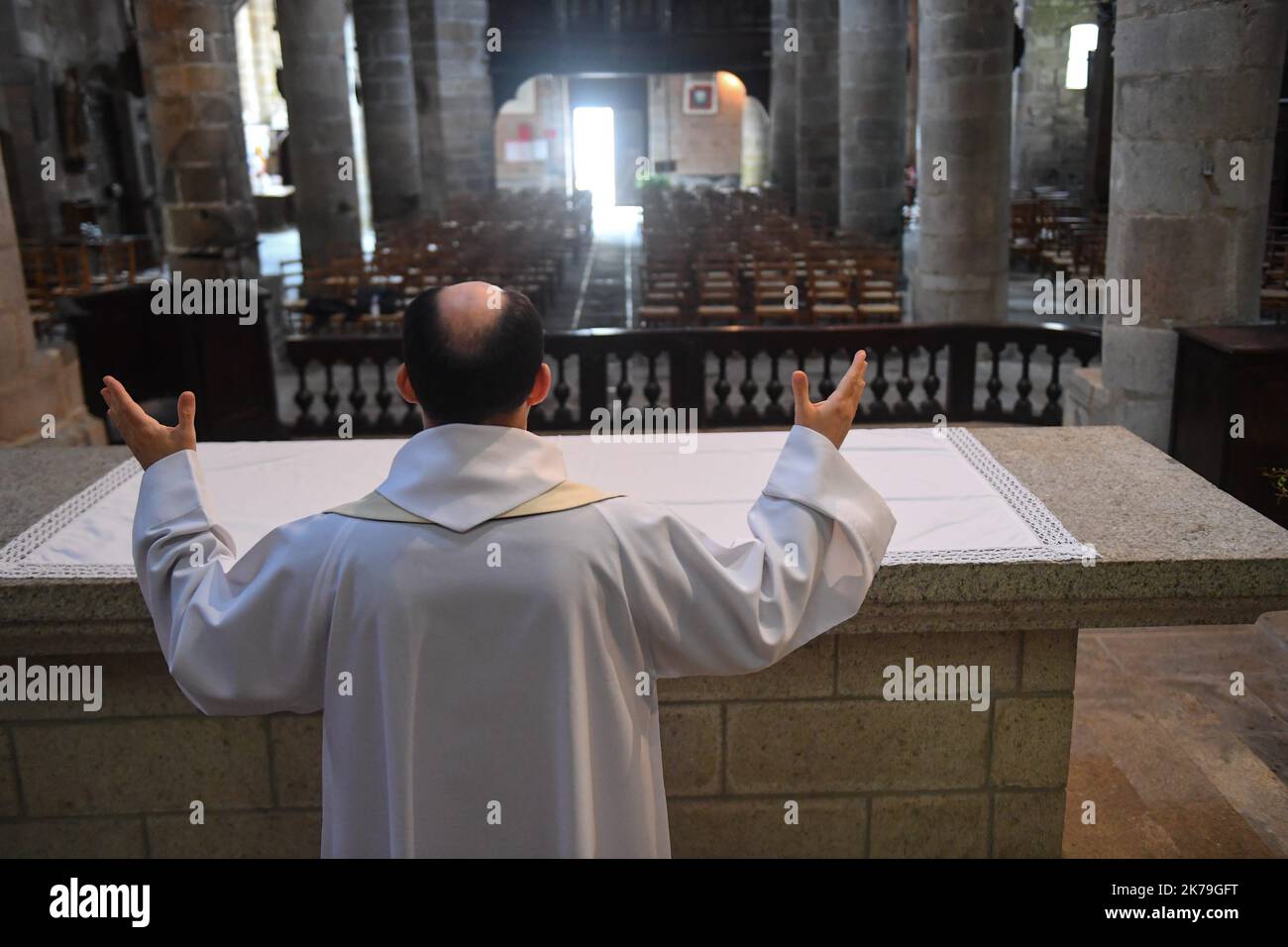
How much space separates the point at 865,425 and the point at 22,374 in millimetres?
5250

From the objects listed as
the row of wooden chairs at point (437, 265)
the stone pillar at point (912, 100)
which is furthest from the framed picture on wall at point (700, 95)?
the row of wooden chairs at point (437, 265)

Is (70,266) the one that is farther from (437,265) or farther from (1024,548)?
(1024,548)

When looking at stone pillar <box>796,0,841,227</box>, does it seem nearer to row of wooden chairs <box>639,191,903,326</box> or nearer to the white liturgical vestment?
row of wooden chairs <box>639,191,903,326</box>

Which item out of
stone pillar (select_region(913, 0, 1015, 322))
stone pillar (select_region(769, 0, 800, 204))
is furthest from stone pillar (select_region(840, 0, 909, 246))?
stone pillar (select_region(769, 0, 800, 204))

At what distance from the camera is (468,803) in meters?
2.01

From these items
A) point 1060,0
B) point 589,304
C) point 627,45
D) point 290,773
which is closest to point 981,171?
point 589,304

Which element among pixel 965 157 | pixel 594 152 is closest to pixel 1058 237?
pixel 965 157

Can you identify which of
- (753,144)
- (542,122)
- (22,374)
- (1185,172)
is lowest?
(22,374)

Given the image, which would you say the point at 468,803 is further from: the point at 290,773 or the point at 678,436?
the point at 678,436

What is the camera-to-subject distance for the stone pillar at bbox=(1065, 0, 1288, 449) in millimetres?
5887

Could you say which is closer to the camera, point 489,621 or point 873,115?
point 489,621

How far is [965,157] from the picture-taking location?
11.1 m

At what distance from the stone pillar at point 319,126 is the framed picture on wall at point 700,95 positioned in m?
20.7
